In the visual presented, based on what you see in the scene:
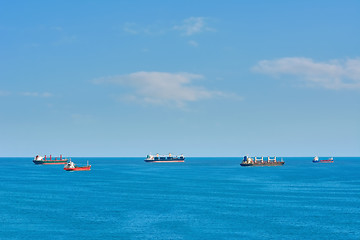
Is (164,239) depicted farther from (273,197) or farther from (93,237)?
(273,197)

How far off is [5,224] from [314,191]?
88843 millimetres

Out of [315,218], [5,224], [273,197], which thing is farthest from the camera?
[273,197]

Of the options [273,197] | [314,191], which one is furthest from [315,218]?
[314,191]

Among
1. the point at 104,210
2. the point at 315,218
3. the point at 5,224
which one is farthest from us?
the point at 104,210

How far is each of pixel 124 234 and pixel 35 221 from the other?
67.8 feet

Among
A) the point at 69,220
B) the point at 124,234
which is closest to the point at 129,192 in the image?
the point at 69,220

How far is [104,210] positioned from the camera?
93.6 metres

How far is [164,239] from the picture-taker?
67375 millimetres

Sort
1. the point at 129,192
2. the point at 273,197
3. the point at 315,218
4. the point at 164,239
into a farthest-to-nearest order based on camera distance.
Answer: the point at 129,192 < the point at 273,197 < the point at 315,218 < the point at 164,239

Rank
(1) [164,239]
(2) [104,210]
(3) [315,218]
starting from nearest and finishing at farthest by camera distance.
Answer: (1) [164,239] → (3) [315,218] → (2) [104,210]

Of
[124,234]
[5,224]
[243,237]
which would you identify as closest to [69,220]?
[5,224]

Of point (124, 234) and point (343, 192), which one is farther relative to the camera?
point (343, 192)

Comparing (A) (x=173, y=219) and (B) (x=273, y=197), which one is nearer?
(A) (x=173, y=219)

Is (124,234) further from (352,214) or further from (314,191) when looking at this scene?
(314,191)
